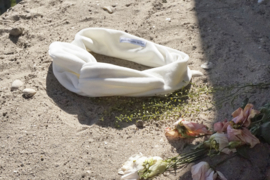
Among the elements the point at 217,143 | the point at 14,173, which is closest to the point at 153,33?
the point at 217,143

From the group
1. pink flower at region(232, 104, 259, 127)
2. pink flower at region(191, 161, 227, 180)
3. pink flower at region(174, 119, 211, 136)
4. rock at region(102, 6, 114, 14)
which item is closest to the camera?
pink flower at region(191, 161, 227, 180)

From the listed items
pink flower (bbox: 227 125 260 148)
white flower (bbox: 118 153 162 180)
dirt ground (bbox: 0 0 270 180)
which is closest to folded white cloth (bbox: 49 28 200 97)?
dirt ground (bbox: 0 0 270 180)

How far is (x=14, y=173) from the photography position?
5.57 ft

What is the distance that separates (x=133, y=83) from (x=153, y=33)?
83 centimetres

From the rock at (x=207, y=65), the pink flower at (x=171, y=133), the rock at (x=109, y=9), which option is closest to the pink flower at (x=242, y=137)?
the pink flower at (x=171, y=133)

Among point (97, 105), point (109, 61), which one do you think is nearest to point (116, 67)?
point (97, 105)

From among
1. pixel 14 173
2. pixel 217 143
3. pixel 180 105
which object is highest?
pixel 217 143

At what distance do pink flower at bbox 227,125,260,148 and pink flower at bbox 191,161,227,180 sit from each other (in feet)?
0.59

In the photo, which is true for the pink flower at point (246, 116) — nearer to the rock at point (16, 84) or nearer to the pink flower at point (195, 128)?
the pink flower at point (195, 128)

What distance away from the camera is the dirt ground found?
1.72 m

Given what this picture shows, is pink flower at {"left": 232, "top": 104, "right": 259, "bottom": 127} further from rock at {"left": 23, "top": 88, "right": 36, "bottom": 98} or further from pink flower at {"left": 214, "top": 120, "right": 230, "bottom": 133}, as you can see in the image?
rock at {"left": 23, "top": 88, "right": 36, "bottom": 98}

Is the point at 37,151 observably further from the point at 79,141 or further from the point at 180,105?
the point at 180,105

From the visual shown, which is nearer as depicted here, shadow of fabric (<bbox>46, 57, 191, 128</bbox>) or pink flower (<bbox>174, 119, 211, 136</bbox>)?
pink flower (<bbox>174, 119, 211, 136</bbox>)

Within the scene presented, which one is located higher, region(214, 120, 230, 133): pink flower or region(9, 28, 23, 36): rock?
region(214, 120, 230, 133): pink flower
